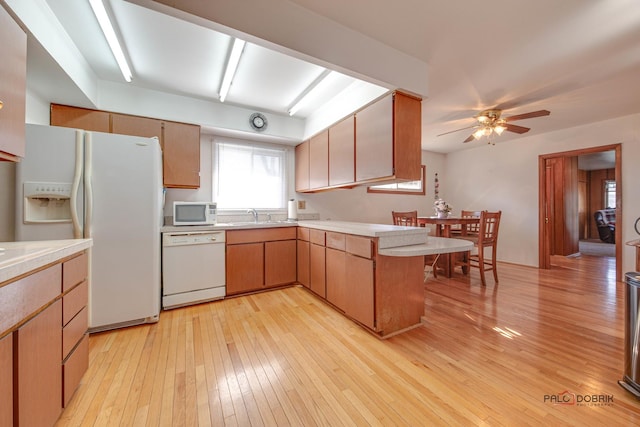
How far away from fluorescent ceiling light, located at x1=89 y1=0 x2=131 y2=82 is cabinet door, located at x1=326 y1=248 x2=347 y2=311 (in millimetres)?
2569

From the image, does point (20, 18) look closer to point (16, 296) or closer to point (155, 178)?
point (155, 178)

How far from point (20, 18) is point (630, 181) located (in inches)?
260

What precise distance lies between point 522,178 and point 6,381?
20.7ft

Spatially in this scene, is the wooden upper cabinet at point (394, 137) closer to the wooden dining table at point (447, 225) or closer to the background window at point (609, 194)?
the wooden dining table at point (447, 225)

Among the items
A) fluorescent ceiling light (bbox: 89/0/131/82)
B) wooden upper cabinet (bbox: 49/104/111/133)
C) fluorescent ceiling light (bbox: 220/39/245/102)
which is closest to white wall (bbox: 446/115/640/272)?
fluorescent ceiling light (bbox: 220/39/245/102)

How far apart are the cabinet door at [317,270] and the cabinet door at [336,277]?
4.2 inches

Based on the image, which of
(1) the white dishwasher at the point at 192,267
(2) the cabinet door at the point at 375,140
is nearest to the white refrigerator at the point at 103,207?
(1) the white dishwasher at the point at 192,267

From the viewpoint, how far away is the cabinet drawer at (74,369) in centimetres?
128

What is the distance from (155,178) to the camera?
233cm

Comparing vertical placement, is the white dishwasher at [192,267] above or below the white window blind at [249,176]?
below

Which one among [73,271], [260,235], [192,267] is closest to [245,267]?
[260,235]

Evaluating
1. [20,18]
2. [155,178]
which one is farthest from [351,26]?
[155,178]

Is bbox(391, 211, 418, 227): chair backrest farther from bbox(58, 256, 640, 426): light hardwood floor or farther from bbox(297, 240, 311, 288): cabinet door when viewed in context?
bbox(297, 240, 311, 288): cabinet door

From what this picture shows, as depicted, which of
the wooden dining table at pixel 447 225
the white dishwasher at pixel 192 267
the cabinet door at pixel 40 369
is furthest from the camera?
the wooden dining table at pixel 447 225
